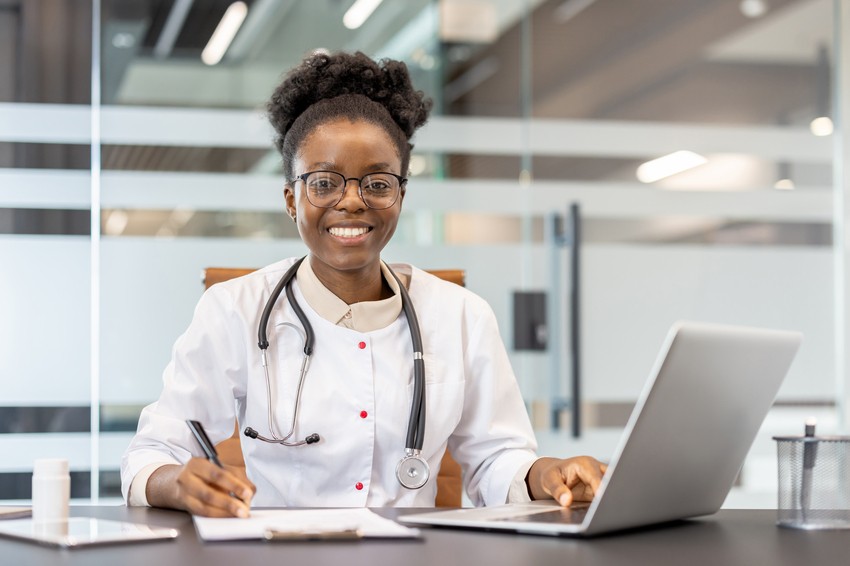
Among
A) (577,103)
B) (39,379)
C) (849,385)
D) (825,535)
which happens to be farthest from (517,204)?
(825,535)

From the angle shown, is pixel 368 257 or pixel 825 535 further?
pixel 368 257

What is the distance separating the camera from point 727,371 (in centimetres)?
107

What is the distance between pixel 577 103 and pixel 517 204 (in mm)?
398

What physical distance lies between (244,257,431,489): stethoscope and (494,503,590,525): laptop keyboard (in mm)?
295

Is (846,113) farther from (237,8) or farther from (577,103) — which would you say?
(237,8)

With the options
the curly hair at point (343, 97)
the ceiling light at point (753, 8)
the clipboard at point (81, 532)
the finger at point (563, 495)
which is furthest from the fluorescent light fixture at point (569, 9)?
the clipboard at point (81, 532)

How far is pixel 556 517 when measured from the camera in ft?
3.77

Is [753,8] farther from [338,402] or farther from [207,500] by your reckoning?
[207,500]

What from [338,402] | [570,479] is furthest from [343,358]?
[570,479]

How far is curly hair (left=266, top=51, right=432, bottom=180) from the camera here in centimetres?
172

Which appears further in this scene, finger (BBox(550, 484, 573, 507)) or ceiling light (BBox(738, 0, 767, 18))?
ceiling light (BBox(738, 0, 767, 18))

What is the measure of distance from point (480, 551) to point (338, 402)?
0.63m

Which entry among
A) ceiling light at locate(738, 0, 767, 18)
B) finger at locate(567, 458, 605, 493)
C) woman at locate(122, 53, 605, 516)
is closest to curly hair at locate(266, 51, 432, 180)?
woman at locate(122, 53, 605, 516)

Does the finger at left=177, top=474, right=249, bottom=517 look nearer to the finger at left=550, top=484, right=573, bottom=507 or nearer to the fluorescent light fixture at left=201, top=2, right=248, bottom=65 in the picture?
the finger at left=550, top=484, right=573, bottom=507
